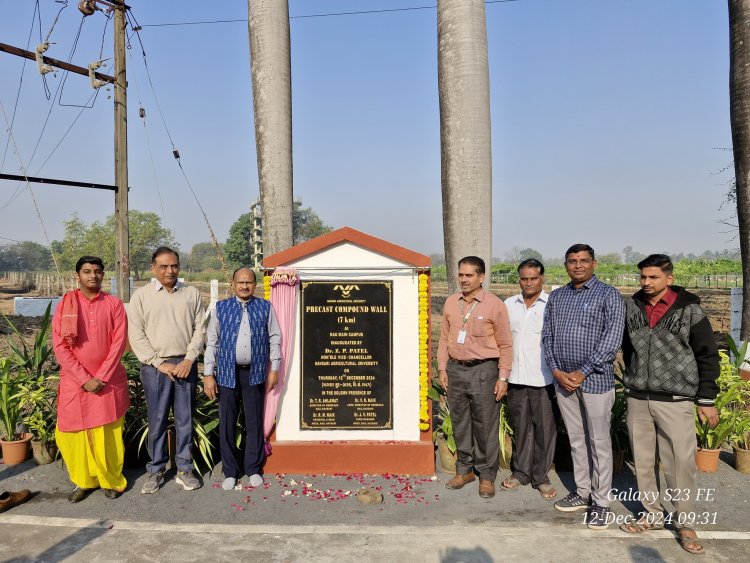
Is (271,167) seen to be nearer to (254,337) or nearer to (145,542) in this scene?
(254,337)

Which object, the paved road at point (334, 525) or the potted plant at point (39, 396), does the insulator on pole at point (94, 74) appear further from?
the paved road at point (334, 525)

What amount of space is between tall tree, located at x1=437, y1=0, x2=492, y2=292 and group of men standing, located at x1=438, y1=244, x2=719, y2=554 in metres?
1.57

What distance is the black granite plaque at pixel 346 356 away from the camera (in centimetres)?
491

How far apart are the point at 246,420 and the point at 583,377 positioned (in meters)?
2.66

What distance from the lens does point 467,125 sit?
6027 mm

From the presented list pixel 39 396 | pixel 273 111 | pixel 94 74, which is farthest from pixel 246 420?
pixel 94 74

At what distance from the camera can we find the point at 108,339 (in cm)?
445

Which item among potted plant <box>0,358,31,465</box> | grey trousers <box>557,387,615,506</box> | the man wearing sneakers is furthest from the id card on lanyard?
potted plant <box>0,358,31,465</box>

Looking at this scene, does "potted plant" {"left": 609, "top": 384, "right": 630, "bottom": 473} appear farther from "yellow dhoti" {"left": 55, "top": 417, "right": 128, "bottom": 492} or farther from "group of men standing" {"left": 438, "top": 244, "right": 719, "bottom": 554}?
"yellow dhoti" {"left": 55, "top": 417, "right": 128, "bottom": 492}

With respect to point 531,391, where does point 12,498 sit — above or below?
below

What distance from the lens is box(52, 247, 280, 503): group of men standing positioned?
4316 mm

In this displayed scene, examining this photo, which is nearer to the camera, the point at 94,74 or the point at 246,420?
the point at 246,420

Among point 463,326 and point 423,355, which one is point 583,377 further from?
point 423,355

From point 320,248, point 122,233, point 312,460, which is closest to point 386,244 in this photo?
point 320,248
